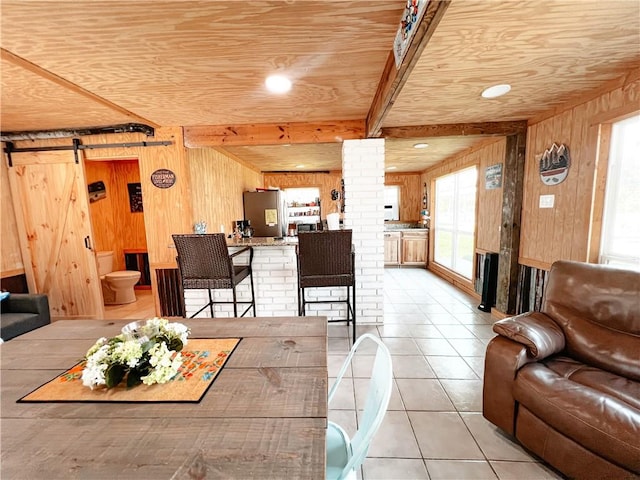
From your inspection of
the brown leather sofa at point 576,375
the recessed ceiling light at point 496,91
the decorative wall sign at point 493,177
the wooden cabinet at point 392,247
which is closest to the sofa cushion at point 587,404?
the brown leather sofa at point 576,375

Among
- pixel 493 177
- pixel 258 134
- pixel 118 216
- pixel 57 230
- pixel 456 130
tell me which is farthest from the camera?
pixel 118 216

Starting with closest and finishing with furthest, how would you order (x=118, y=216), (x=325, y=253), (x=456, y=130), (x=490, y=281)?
1. (x=325, y=253)
2. (x=456, y=130)
3. (x=490, y=281)
4. (x=118, y=216)

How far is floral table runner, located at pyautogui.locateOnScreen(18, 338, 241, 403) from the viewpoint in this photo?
94 centimetres

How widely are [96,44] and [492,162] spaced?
4.22 m

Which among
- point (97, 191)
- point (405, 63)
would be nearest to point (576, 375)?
point (405, 63)

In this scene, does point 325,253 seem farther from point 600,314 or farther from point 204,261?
point 600,314

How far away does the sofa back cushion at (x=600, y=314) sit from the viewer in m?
1.53

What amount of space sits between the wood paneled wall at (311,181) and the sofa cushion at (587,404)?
224 inches

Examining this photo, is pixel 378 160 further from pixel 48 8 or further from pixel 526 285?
pixel 48 8

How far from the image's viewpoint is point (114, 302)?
419 cm

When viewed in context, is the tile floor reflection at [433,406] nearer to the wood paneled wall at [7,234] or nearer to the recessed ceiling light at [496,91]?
the recessed ceiling light at [496,91]

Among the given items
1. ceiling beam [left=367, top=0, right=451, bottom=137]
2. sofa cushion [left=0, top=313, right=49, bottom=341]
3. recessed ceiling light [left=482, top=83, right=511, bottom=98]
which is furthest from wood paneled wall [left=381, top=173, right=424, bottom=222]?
sofa cushion [left=0, top=313, right=49, bottom=341]

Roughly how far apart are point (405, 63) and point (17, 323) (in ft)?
12.0

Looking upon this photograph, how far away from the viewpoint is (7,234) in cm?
319
